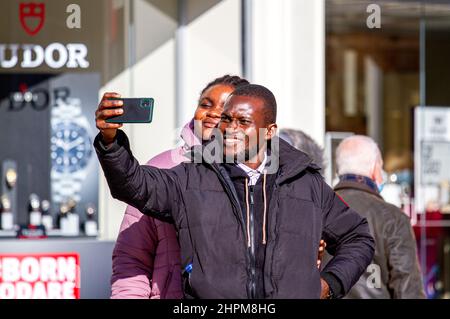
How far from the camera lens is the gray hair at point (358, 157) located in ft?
16.7

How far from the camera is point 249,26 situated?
742 cm

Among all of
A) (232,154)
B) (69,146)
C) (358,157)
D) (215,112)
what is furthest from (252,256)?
(69,146)

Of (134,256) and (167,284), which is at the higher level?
(134,256)

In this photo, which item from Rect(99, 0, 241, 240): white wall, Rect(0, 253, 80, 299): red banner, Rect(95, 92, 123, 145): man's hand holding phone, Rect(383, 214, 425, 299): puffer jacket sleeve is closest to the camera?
Rect(95, 92, 123, 145): man's hand holding phone

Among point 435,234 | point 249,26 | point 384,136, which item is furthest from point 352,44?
point 249,26

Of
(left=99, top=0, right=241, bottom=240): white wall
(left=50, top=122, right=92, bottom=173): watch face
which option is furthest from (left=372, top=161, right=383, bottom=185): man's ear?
(left=50, top=122, right=92, bottom=173): watch face

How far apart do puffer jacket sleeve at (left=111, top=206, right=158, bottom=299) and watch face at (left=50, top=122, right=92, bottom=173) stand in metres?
4.16

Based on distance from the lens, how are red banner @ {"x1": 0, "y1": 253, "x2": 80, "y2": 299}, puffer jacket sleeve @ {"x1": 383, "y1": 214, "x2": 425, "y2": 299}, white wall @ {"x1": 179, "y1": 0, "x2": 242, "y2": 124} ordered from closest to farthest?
puffer jacket sleeve @ {"x1": 383, "y1": 214, "x2": 425, "y2": 299} → red banner @ {"x1": 0, "y1": 253, "x2": 80, "y2": 299} → white wall @ {"x1": 179, "y1": 0, "x2": 242, "y2": 124}

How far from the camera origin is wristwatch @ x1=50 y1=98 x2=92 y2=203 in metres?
7.80

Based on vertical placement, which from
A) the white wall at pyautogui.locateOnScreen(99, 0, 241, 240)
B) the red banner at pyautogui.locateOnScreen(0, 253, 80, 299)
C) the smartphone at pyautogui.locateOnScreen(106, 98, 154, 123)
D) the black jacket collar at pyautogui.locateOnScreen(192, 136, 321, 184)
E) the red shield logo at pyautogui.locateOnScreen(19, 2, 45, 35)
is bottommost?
the red banner at pyautogui.locateOnScreen(0, 253, 80, 299)

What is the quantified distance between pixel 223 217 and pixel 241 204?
7 centimetres

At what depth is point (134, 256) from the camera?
371 cm

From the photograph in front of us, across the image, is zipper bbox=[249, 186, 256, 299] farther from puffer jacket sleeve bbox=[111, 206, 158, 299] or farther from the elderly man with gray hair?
the elderly man with gray hair

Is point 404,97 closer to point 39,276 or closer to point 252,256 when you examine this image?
point 39,276
